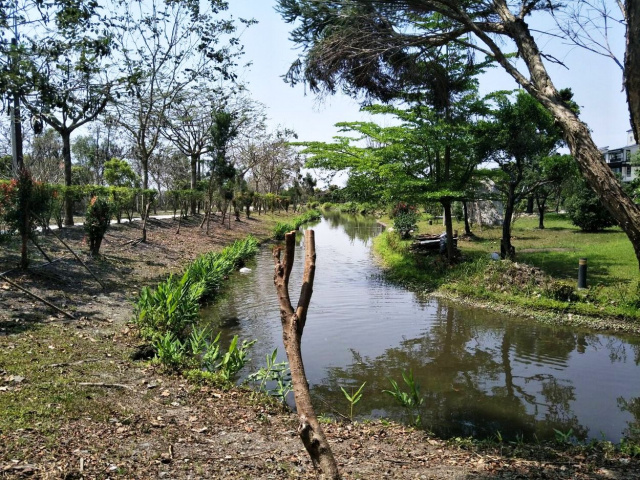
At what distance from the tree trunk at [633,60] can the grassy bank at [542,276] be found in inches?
301

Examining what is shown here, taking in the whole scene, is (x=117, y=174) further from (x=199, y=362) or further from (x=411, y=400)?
(x=411, y=400)

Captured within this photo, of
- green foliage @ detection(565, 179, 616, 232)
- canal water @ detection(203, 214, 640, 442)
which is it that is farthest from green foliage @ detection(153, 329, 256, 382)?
green foliage @ detection(565, 179, 616, 232)

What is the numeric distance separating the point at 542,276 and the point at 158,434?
1029cm

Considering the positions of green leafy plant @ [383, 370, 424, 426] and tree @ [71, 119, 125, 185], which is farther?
tree @ [71, 119, 125, 185]

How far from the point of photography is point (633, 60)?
12.4 feet

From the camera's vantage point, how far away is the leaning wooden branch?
2.88 meters

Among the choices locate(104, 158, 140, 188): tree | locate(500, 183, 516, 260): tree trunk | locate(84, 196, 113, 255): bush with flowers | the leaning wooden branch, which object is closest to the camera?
the leaning wooden branch

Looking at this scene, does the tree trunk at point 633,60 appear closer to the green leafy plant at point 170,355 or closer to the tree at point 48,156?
the green leafy plant at point 170,355

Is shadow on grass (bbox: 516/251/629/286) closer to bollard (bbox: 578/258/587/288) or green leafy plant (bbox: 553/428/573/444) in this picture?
bollard (bbox: 578/258/587/288)

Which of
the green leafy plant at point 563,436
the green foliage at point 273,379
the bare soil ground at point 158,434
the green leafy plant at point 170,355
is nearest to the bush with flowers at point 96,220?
the bare soil ground at point 158,434

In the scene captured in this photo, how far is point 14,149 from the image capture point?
1519 centimetres

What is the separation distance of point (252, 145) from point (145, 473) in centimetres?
3921

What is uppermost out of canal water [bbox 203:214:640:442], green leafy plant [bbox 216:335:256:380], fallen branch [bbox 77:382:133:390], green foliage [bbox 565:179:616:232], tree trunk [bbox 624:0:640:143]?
tree trunk [bbox 624:0:640:143]

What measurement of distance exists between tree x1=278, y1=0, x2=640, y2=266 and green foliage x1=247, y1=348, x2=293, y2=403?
13.8 ft
